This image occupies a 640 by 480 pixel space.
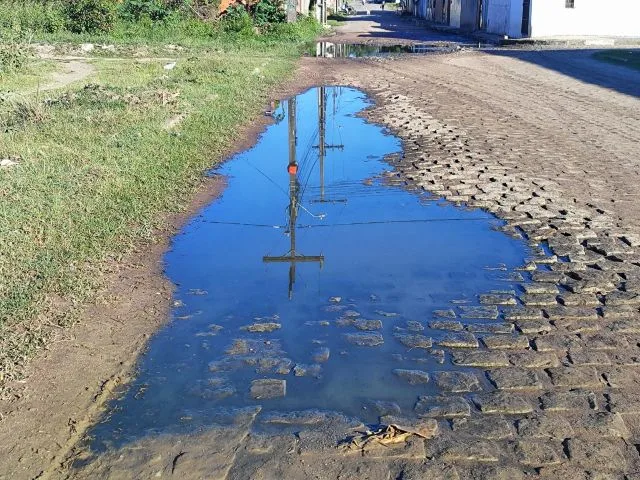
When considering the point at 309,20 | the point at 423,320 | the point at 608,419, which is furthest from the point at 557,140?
the point at 309,20

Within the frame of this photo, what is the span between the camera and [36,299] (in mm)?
6078

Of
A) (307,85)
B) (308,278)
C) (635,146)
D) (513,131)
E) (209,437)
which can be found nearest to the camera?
(209,437)

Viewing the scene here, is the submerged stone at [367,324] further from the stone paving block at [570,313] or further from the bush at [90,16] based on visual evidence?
the bush at [90,16]

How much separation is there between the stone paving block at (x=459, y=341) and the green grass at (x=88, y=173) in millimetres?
2869

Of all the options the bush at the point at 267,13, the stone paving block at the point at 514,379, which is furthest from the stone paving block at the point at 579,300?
the bush at the point at 267,13

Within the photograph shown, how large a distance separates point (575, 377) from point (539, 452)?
1.02 metres

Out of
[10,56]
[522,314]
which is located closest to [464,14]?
[10,56]

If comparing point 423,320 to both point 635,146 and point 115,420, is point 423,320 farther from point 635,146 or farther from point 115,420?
point 635,146

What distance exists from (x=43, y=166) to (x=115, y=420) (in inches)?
248

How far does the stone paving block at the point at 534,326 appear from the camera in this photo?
5824 mm

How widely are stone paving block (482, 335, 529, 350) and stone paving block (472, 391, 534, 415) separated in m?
0.68

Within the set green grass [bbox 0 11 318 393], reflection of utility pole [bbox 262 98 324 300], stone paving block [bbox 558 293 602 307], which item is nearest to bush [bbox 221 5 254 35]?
green grass [bbox 0 11 318 393]

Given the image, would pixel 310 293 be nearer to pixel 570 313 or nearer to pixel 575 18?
pixel 570 313

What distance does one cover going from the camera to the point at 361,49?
37062mm
